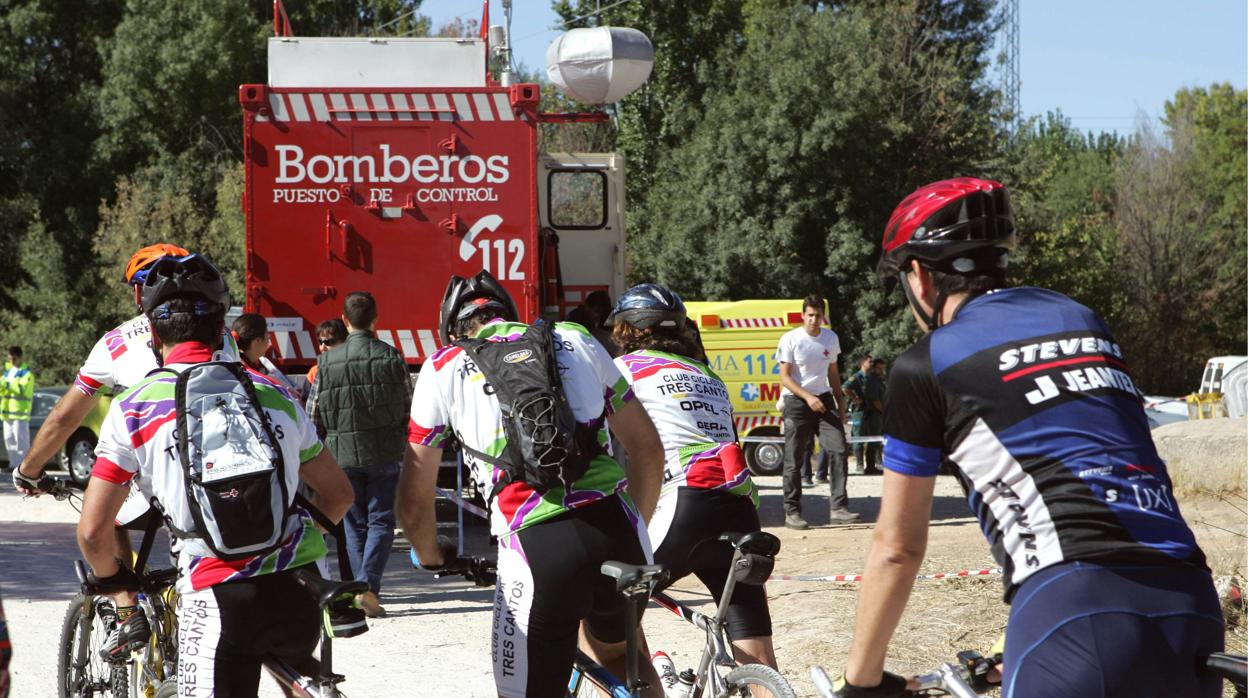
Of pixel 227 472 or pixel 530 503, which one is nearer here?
pixel 227 472

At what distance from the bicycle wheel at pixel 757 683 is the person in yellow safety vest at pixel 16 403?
17.0m

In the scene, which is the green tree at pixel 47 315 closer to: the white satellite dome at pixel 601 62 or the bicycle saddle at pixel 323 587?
the white satellite dome at pixel 601 62

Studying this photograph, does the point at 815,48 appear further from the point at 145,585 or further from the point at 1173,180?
the point at 145,585

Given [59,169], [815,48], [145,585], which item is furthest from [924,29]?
[145,585]

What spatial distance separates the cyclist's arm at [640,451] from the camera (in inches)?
166

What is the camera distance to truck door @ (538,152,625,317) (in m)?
12.7

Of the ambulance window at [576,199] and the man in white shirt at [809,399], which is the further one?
the ambulance window at [576,199]

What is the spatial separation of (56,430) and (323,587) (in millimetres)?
2057

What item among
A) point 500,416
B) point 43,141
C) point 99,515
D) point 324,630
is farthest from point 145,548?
point 43,141

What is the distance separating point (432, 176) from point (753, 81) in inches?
873

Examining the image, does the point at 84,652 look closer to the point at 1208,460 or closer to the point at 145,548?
the point at 145,548

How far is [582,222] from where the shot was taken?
12.8m

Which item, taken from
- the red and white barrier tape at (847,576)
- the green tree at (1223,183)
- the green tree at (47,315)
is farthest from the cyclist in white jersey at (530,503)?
the green tree at (1223,183)

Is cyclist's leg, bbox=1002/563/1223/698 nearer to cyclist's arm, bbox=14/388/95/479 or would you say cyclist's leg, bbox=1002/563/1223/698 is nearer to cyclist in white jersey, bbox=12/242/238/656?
cyclist in white jersey, bbox=12/242/238/656
